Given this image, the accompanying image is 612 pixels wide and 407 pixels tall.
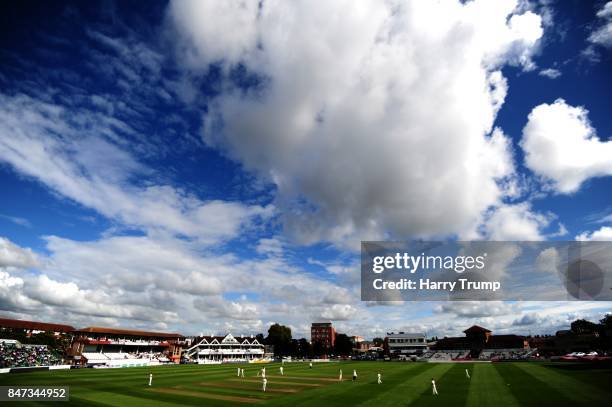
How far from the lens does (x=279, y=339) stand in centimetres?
14588

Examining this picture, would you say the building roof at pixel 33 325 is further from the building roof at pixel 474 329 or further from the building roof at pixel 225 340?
the building roof at pixel 474 329

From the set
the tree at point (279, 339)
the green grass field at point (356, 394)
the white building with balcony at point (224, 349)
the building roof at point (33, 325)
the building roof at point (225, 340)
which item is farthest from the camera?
the tree at point (279, 339)

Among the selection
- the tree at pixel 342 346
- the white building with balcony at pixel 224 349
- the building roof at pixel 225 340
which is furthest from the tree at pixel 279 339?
the tree at pixel 342 346

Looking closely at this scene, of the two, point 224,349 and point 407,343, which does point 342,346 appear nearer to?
point 407,343

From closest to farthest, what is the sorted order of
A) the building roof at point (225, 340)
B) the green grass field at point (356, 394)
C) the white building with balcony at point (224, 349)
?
1. the green grass field at point (356, 394)
2. the white building with balcony at point (224, 349)
3. the building roof at point (225, 340)

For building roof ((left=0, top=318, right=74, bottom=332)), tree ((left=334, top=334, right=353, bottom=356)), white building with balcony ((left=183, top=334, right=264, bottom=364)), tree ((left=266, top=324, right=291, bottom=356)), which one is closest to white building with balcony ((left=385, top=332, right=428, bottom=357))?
tree ((left=334, top=334, right=353, bottom=356))

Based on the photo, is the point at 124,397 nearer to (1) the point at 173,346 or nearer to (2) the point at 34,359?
(2) the point at 34,359

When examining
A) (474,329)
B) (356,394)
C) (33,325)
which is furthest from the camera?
(474,329)

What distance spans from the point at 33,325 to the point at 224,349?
58.7 m

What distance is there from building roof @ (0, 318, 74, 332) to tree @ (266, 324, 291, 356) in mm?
67536

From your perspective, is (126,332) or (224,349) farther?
(224,349)

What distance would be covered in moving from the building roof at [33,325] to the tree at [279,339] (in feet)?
222

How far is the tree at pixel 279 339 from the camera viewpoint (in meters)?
146

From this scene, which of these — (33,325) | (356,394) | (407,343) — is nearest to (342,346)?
(407,343)
